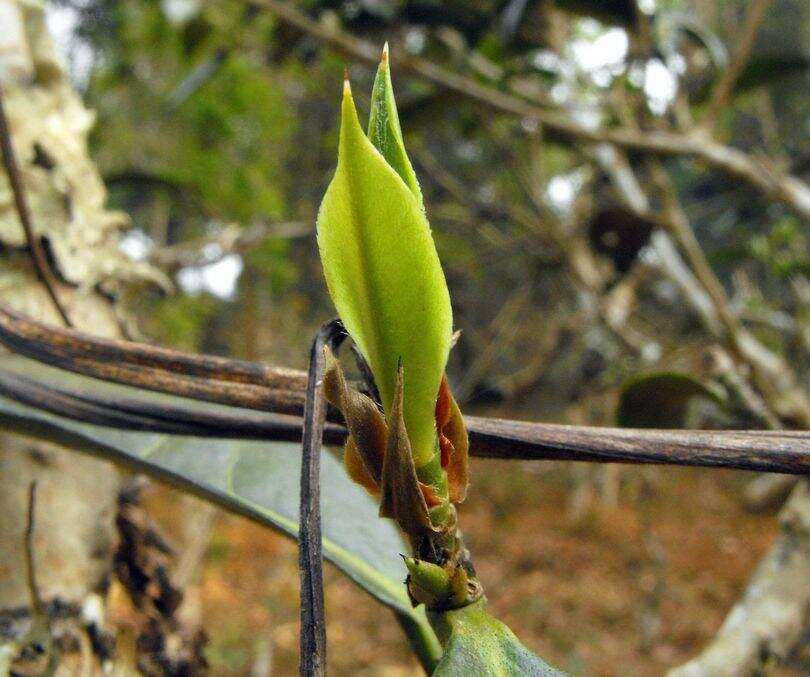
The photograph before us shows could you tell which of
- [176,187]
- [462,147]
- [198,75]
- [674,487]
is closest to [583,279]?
[176,187]

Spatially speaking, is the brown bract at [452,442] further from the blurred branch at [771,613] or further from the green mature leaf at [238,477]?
the blurred branch at [771,613]

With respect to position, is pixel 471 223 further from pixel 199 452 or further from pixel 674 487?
pixel 674 487

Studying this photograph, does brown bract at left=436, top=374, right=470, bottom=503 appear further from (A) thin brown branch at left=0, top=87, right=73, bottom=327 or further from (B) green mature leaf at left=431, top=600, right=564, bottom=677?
(A) thin brown branch at left=0, top=87, right=73, bottom=327

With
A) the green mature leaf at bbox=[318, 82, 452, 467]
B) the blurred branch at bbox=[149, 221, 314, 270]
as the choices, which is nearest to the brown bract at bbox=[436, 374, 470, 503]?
the green mature leaf at bbox=[318, 82, 452, 467]

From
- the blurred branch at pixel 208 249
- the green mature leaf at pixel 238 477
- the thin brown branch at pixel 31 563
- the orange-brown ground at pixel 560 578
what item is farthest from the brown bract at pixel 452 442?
the orange-brown ground at pixel 560 578

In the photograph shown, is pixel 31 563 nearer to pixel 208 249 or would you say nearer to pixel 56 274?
pixel 56 274

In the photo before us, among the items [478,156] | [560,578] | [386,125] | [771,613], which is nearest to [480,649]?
[386,125]
